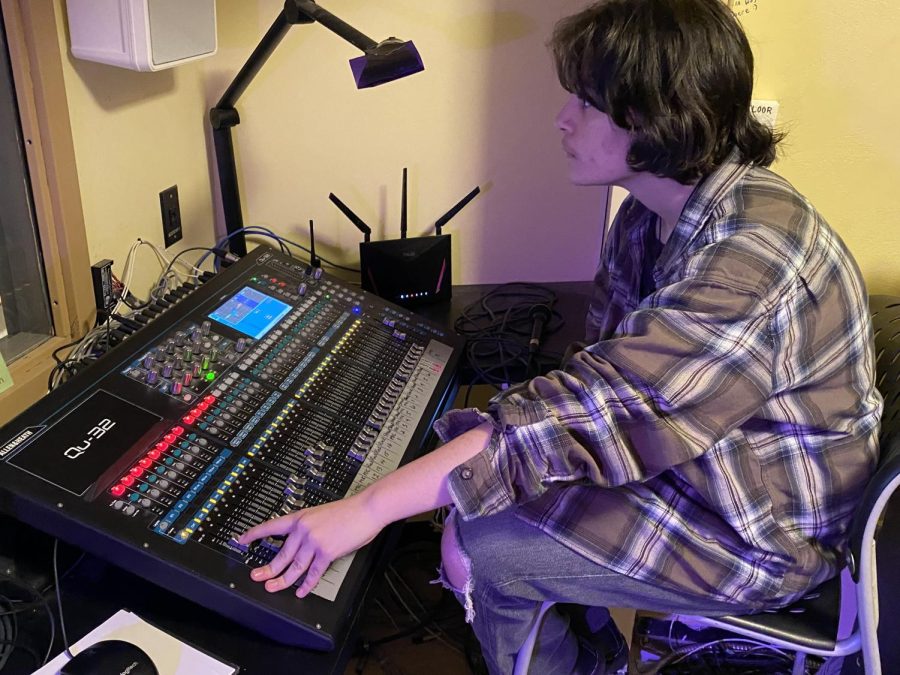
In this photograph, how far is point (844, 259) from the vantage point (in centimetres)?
103

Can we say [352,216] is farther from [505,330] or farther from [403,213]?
[505,330]

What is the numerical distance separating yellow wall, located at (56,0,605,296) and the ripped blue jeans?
31.5 inches

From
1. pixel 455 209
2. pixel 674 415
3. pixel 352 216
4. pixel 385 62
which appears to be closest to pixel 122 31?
pixel 385 62

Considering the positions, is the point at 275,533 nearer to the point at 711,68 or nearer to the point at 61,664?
the point at 61,664

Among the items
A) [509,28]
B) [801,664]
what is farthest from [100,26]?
[801,664]

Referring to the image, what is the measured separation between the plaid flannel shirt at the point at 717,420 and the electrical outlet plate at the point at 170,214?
810mm

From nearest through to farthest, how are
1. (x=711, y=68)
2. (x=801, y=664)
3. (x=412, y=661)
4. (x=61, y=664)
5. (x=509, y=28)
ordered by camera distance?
(x=61, y=664), (x=711, y=68), (x=801, y=664), (x=509, y=28), (x=412, y=661)

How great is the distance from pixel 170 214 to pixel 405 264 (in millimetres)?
454

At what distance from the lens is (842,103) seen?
1551mm

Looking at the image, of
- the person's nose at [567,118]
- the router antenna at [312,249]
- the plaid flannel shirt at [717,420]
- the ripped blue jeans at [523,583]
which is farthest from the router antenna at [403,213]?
the ripped blue jeans at [523,583]

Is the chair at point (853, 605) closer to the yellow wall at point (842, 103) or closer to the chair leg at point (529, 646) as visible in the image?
the chair leg at point (529, 646)

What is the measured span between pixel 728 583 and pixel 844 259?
0.44 m

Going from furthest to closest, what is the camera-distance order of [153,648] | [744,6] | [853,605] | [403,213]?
[403,213] < [744,6] < [853,605] < [153,648]

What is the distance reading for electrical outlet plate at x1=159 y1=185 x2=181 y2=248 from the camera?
1.49 meters
